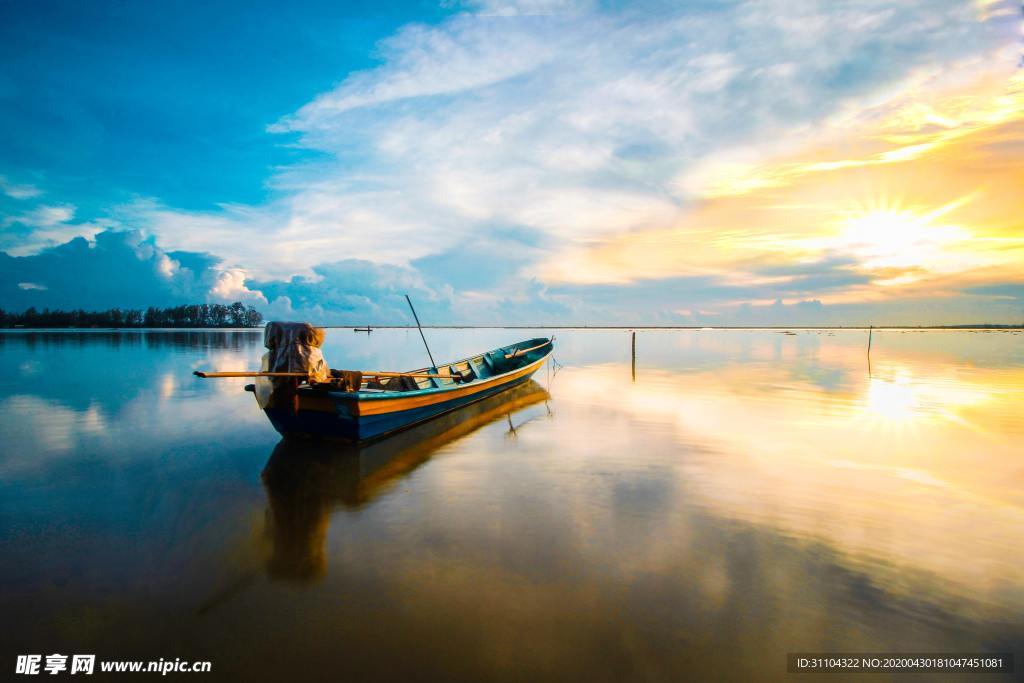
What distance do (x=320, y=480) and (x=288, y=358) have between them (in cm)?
325

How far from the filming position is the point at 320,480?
9320 mm

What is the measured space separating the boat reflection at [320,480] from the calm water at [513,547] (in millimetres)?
62

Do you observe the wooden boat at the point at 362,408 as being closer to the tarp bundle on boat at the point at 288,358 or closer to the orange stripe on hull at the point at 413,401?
the orange stripe on hull at the point at 413,401

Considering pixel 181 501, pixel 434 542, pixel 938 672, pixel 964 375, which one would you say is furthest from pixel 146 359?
pixel 964 375

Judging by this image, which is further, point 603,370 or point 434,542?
point 603,370

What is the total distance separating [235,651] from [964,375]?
3902 centimetres

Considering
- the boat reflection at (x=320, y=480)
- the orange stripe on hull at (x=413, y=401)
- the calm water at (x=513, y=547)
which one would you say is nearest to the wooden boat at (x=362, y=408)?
the orange stripe on hull at (x=413, y=401)

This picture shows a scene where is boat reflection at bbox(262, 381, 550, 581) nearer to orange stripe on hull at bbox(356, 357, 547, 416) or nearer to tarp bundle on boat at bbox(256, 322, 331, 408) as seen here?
orange stripe on hull at bbox(356, 357, 547, 416)

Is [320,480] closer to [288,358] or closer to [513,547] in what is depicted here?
[288,358]

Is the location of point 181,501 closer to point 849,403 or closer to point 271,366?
point 271,366

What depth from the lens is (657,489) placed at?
8594mm

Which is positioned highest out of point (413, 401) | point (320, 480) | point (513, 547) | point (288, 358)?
point (288, 358)

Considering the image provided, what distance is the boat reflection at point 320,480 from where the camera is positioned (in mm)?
6238

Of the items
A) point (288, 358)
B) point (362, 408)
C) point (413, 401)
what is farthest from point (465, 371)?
point (288, 358)
